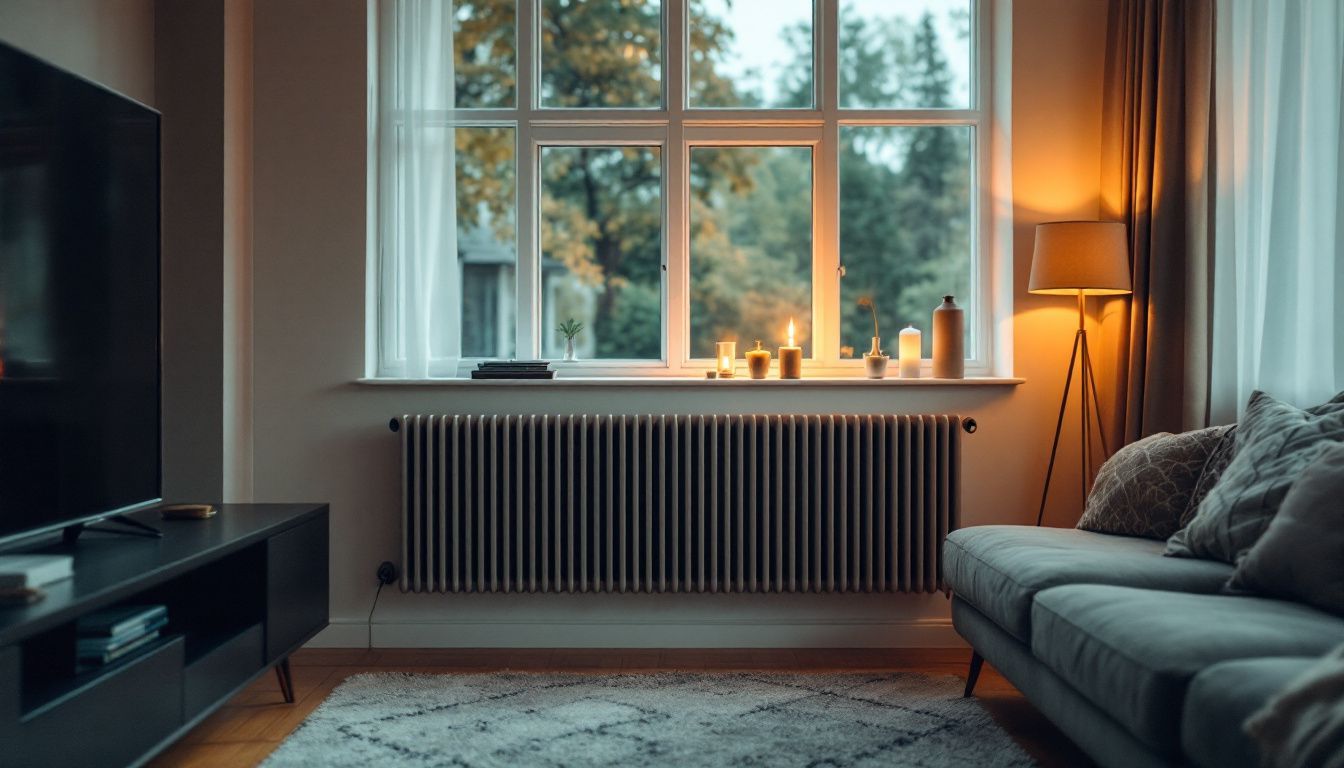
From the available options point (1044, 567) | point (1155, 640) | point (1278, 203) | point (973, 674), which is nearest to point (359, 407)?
point (973, 674)

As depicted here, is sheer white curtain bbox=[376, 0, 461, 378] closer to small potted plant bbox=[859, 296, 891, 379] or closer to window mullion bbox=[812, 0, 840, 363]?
window mullion bbox=[812, 0, 840, 363]

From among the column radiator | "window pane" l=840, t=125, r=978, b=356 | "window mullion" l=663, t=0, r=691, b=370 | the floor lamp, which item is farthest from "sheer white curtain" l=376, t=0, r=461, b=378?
the floor lamp

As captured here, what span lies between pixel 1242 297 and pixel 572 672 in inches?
92.5

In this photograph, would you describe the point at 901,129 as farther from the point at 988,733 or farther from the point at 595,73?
the point at 988,733

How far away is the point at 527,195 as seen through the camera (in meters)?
3.80

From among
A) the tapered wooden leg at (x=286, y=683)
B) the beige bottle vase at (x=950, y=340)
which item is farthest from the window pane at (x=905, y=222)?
the tapered wooden leg at (x=286, y=683)

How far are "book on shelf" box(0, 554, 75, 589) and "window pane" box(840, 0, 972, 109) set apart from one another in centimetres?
297

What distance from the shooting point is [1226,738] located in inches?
59.5

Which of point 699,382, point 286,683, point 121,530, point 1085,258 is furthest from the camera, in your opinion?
point 699,382

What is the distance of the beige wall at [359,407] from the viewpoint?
356 centimetres

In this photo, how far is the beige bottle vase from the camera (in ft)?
11.8

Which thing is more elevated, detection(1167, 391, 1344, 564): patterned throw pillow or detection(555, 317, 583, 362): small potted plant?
detection(555, 317, 583, 362): small potted plant

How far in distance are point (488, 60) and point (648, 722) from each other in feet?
8.13

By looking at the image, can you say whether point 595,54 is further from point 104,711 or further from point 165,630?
point 104,711
